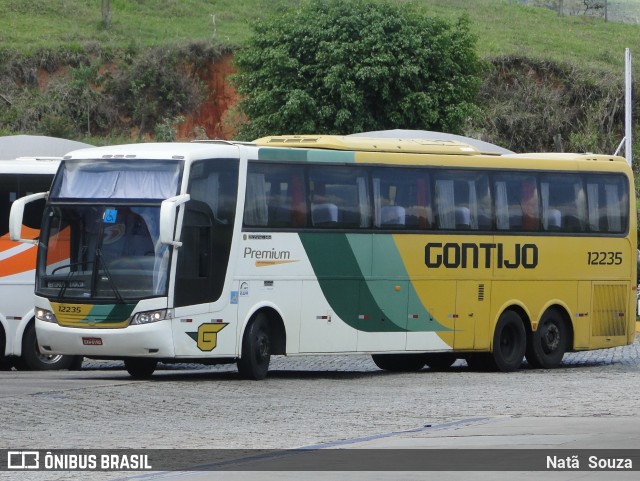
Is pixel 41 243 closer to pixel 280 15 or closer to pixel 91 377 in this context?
pixel 91 377

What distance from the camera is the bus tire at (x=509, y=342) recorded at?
24.9 m

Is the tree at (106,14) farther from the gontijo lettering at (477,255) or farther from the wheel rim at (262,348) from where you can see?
the wheel rim at (262,348)

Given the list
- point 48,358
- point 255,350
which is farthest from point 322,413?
point 48,358

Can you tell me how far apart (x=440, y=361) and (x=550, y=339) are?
6.68ft

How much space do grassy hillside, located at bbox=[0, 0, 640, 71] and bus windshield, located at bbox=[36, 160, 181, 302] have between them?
137 ft

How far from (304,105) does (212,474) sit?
141 ft

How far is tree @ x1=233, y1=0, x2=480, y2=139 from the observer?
54219mm

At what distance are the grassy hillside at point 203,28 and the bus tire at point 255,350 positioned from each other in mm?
41475

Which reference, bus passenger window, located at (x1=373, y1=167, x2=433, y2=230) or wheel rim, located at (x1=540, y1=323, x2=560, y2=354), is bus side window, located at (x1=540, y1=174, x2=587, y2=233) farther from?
bus passenger window, located at (x1=373, y1=167, x2=433, y2=230)

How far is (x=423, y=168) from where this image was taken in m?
24.2

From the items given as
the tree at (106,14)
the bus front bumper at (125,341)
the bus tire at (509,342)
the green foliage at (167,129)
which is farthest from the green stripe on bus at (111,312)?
the tree at (106,14)

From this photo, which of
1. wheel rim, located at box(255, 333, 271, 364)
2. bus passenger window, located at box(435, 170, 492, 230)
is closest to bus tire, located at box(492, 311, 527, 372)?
bus passenger window, located at box(435, 170, 492, 230)

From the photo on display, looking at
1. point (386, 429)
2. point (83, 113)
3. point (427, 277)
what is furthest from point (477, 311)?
point (83, 113)

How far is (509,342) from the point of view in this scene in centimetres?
2533
